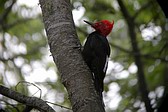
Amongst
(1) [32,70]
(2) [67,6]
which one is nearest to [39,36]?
(1) [32,70]

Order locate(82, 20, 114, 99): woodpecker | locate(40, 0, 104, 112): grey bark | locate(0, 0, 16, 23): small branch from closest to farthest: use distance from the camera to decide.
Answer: locate(40, 0, 104, 112): grey bark
locate(82, 20, 114, 99): woodpecker
locate(0, 0, 16, 23): small branch

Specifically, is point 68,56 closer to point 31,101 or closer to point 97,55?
point 31,101

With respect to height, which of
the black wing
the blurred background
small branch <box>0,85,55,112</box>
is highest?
the blurred background

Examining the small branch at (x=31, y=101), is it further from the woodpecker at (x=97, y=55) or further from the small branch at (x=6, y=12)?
the small branch at (x=6, y=12)

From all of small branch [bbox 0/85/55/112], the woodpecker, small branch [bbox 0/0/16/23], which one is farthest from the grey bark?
small branch [bbox 0/0/16/23]

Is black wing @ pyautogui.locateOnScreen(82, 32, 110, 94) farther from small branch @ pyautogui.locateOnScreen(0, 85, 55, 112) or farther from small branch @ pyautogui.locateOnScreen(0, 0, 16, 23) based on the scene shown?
small branch @ pyautogui.locateOnScreen(0, 0, 16, 23)

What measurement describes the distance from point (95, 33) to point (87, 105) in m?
1.62

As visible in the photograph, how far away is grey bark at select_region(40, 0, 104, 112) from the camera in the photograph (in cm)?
238

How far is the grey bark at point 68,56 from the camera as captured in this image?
7.80 feet

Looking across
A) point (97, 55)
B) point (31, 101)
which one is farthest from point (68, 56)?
point (97, 55)

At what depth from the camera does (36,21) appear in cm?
820

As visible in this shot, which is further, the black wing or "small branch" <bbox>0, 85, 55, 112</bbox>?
the black wing

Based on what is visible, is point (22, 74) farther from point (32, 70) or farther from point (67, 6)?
point (67, 6)

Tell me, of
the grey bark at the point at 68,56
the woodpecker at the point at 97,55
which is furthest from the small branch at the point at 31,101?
the woodpecker at the point at 97,55
